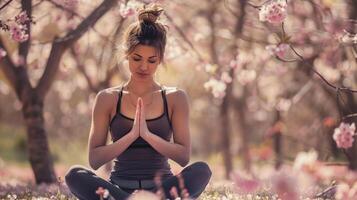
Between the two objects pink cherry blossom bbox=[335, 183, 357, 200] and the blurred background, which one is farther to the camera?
the blurred background

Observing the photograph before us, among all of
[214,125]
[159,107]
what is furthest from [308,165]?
[214,125]

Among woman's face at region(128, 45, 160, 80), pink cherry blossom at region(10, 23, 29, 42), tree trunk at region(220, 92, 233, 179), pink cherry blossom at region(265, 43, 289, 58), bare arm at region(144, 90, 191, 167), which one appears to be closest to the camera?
bare arm at region(144, 90, 191, 167)

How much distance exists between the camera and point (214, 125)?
40.4m

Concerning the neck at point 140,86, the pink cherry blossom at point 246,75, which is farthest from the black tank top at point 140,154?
the pink cherry blossom at point 246,75

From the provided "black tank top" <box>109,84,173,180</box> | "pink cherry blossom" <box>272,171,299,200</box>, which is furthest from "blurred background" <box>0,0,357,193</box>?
"pink cherry blossom" <box>272,171,299,200</box>

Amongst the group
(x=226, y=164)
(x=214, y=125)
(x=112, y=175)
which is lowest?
(x=214, y=125)

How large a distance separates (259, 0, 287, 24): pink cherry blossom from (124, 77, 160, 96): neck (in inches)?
60.2

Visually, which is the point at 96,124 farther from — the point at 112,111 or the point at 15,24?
the point at 15,24

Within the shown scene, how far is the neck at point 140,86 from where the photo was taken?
5980 mm

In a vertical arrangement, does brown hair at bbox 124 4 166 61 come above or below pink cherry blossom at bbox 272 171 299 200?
above

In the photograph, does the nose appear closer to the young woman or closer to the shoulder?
the young woman

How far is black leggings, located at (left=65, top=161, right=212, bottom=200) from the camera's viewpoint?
18.0 feet

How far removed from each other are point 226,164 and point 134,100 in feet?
35.9

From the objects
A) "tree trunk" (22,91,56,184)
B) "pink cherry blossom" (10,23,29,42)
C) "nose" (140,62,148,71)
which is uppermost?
"pink cherry blossom" (10,23,29,42)
